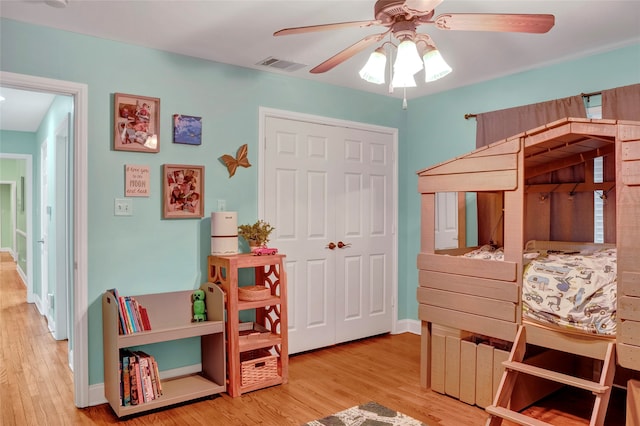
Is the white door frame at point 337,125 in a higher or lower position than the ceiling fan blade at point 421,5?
lower

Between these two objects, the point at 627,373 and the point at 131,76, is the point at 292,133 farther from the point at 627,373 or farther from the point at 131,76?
the point at 627,373

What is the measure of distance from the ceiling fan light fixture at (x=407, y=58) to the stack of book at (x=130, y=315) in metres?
2.10

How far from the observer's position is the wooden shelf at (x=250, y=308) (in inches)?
124

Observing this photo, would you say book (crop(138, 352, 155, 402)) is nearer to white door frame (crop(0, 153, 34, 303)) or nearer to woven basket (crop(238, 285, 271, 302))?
woven basket (crop(238, 285, 271, 302))

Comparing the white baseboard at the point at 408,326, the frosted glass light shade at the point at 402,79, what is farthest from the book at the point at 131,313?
the white baseboard at the point at 408,326

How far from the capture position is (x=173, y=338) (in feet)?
9.78

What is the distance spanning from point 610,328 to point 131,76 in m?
3.25

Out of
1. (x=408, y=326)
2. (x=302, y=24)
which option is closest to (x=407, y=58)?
(x=302, y=24)

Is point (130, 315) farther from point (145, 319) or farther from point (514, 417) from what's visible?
point (514, 417)

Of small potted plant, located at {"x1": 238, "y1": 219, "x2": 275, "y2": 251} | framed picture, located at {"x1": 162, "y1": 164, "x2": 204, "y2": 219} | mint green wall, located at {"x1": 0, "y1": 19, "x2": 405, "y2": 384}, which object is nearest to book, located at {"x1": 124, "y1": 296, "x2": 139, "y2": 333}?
mint green wall, located at {"x1": 0, "y1": 19, "x2": 405, "y2": 384}

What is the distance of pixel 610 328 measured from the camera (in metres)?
2.38

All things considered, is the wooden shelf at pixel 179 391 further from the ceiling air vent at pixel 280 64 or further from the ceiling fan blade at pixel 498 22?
the ceiling fan blade at pixel 498 22

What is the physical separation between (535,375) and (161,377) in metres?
2.43

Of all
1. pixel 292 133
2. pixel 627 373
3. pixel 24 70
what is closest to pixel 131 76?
pixel 24 70
